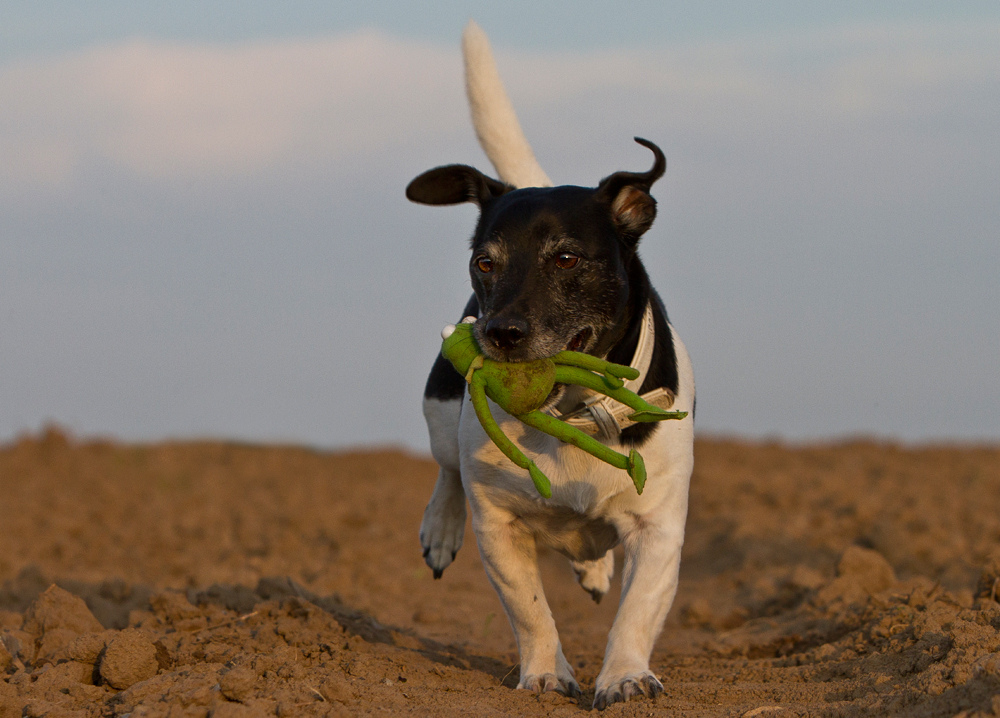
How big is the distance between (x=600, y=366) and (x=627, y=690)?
1.06 meters

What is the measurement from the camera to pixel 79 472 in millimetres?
13062

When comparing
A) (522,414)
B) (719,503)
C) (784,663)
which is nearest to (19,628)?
(522,414)

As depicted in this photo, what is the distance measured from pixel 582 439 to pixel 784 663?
178 centimetres

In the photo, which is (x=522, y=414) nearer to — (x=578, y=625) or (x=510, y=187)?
(x=510, y=187)

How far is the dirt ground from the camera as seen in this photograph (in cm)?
357

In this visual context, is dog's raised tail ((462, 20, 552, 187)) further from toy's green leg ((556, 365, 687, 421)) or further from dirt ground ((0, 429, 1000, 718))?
dirt ground ((0, 429, 1000, 718))

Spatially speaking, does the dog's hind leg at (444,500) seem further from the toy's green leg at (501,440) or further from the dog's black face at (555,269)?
the toy's green leg at (501,440)

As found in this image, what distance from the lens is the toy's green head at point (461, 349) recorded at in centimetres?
369

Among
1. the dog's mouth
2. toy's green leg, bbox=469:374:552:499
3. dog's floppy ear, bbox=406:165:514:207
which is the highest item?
dog's floppy ear, bbox=406:165:514:207

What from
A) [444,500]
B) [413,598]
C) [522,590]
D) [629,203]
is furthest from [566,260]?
[413,598]

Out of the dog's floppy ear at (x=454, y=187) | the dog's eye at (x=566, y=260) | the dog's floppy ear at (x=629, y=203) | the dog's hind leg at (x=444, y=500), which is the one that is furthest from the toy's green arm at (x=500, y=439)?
the dog's hind leg at (x=444, y=500)

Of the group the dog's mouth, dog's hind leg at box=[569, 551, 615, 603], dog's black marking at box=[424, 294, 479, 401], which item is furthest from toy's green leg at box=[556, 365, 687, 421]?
dog's hind leg at box=[569, 551, 615, 603]

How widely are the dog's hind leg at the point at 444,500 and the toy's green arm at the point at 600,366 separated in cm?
140

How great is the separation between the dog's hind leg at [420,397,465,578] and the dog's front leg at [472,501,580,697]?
0.85m
